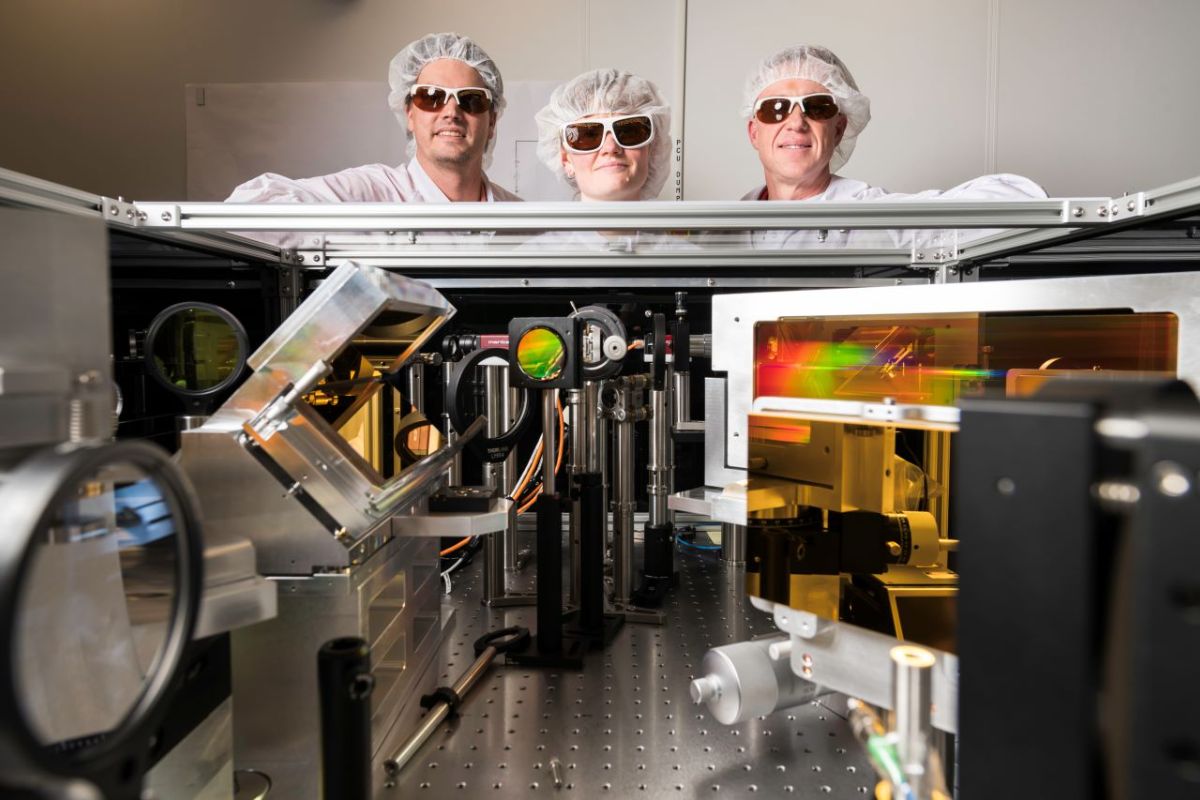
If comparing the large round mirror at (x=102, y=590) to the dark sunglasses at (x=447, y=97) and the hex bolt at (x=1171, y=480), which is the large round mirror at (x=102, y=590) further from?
the dark sunglasses at (x=447, y=97)

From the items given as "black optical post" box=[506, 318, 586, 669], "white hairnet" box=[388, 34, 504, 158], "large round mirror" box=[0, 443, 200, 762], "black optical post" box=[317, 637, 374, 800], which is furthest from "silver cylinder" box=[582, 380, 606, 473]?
"white hairnet" box=[388, 34, 504, 158]

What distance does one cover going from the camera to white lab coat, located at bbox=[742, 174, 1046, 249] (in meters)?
1.62

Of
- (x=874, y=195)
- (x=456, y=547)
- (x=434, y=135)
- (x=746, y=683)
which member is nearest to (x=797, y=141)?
(x=874, y=195)

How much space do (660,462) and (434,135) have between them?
53.6 inches

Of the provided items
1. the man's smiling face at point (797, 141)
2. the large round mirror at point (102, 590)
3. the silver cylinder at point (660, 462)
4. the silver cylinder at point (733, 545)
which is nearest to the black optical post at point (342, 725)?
the large round mirror at point (102, 590)

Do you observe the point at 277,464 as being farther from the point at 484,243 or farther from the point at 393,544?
the point at 484,243

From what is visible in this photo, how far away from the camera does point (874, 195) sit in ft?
7.15

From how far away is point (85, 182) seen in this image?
2330 mm

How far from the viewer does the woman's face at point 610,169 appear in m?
1.97

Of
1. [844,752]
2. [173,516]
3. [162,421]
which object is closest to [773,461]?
[844,752]

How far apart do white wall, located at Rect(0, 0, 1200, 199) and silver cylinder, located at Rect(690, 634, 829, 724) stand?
1.80m

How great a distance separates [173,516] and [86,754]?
127 millimetres

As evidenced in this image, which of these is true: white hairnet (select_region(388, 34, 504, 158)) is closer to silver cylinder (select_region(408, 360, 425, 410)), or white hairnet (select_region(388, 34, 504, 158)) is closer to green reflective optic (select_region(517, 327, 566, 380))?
silver cylinder (select_region(408, 360, 425, 410))

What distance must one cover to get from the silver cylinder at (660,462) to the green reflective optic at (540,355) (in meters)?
0.41
